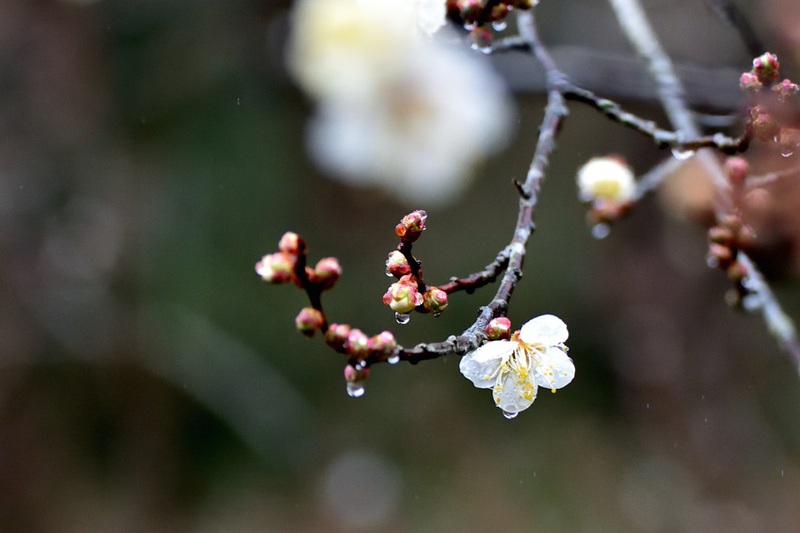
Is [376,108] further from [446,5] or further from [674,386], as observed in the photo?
[674,386]

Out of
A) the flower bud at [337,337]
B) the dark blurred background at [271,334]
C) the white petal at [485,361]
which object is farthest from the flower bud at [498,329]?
the dark blurred background at [271,334]

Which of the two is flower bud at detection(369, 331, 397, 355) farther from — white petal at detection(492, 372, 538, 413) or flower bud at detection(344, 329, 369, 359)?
white petal at detection(492, 372, 538, 413)

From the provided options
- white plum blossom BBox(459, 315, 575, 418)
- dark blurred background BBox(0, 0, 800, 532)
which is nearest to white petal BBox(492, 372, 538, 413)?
white plum blossom BBox(459, 315, 575, 418)

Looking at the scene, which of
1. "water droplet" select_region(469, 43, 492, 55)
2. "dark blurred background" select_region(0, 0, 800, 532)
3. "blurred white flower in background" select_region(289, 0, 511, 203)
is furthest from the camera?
"dark blurred background" select_region(0, 0, 800, 532)

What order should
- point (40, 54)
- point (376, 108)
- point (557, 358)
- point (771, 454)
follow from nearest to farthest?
point (557, 358), point (376, 108), point (771, 454), point (40, 54)

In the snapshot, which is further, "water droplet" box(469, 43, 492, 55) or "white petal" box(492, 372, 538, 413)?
"water droplet" box(469, 43, 492, 55)

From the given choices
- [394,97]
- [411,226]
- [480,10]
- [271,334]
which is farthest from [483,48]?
[271,334]

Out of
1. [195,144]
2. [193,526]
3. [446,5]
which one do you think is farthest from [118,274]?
[446,5]

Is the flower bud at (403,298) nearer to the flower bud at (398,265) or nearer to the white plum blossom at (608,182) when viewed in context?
the flower bud at (398,265)
